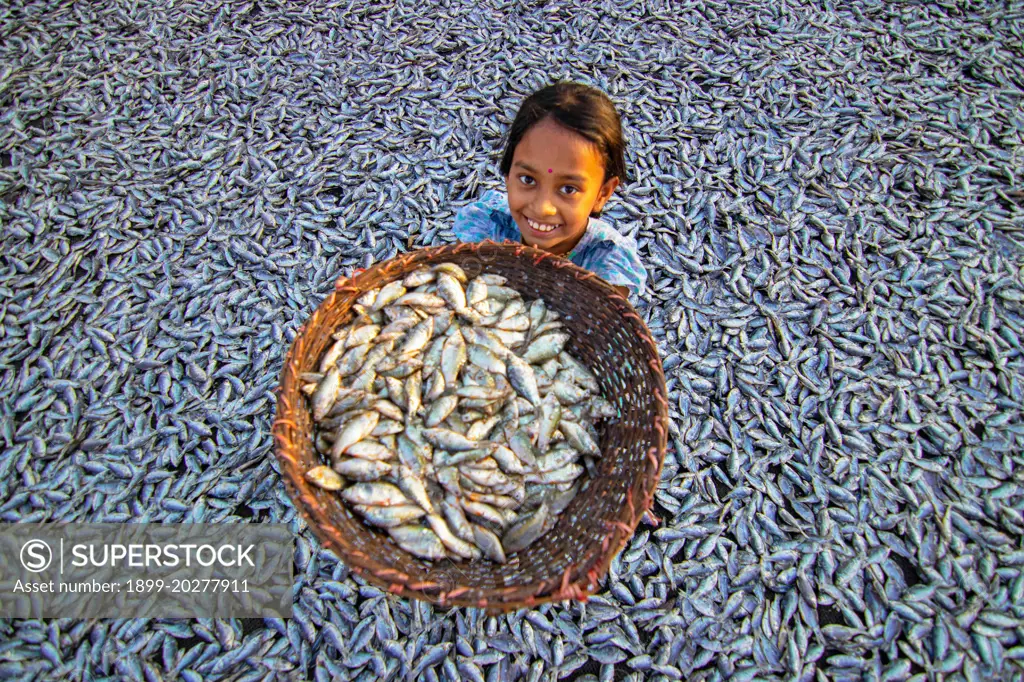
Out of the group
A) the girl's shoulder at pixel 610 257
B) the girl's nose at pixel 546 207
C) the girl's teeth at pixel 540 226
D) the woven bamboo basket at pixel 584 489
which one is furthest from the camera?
the girl's shoulder at pixel 610 257

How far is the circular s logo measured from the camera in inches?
102

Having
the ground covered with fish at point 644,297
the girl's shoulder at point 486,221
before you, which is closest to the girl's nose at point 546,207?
the girl's shoulder at point 486,221

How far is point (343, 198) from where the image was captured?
4.00 metres

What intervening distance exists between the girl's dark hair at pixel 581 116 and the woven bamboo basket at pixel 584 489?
21.2 inches

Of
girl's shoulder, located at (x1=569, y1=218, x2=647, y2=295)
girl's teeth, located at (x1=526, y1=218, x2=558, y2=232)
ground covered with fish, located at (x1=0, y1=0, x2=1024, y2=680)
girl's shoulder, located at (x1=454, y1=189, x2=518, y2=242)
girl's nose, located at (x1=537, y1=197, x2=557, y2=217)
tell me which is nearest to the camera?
ground covered with fish, located at (x1=0, y1=0, x2=1024, y2=680)

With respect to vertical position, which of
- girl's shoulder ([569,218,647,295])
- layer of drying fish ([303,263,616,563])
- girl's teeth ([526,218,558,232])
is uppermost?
girl's teeth ([526,218,558,232])

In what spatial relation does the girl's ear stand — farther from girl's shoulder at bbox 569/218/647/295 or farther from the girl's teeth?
the girl's teeth

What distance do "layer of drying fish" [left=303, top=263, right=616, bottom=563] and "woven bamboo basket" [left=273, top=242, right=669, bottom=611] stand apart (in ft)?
0.20

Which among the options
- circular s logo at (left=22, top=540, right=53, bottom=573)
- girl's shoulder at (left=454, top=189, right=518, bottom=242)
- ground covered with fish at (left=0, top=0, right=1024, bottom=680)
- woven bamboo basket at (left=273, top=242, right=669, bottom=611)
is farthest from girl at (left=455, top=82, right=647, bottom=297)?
circular s logo at (left=22, top=540, right=53, bottom=573)

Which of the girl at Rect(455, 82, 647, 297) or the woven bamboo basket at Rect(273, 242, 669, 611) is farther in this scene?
the girl at Rect(455, 82, 647, 297)

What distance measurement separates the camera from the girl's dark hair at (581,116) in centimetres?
255

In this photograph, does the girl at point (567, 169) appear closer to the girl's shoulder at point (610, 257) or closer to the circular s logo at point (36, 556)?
the girl's shoulder at point (610, 257)

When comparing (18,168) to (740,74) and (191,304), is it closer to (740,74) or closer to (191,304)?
(191,304)

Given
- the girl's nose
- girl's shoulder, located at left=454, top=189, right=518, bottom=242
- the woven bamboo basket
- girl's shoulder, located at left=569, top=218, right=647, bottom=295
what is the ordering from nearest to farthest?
the woven bamboo basket, the girl's nose, girl's shoulder, located at left=569, top=218, right=647, bottom=295, girl's shoulder, located at left=454, top=189, right=518, bottom=242
